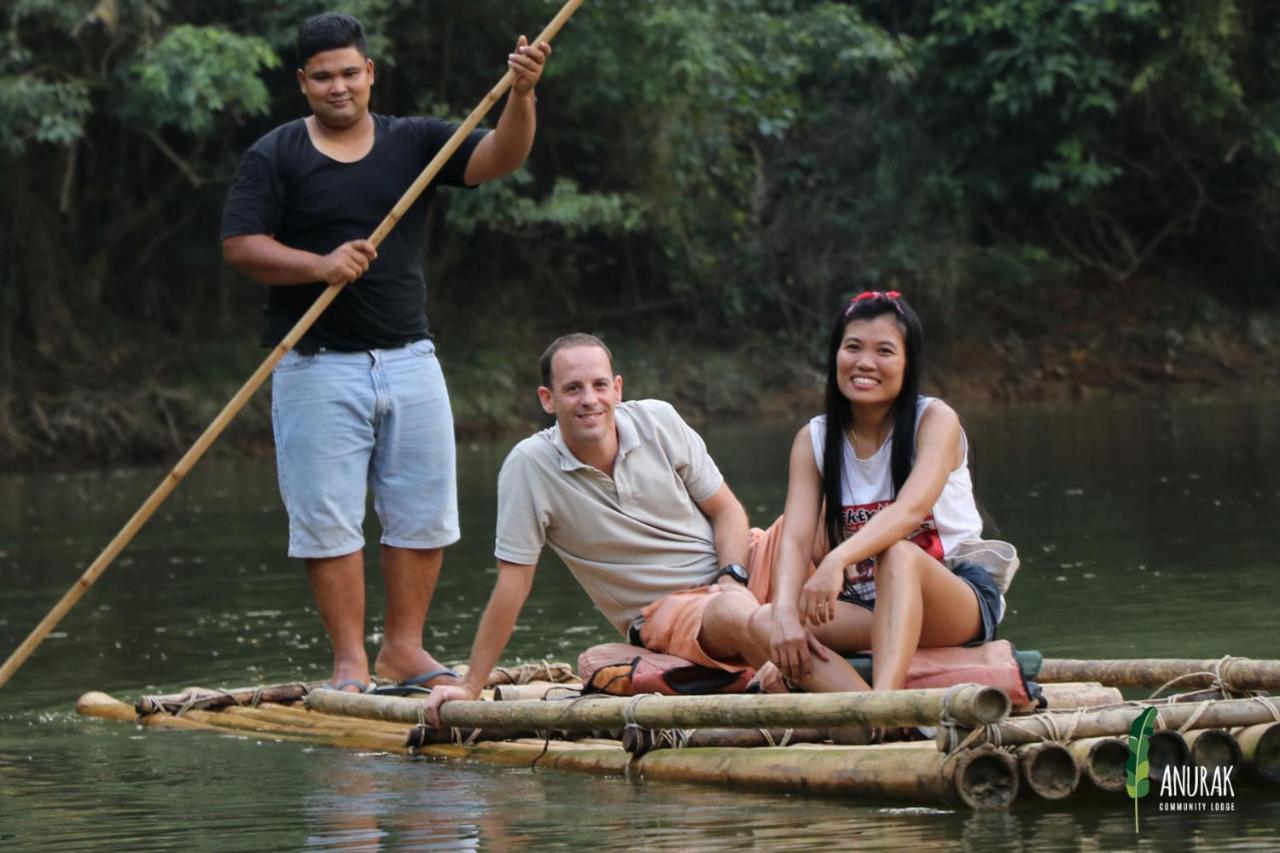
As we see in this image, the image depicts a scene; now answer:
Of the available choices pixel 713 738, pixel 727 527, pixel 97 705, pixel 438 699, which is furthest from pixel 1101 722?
pixel 97 705

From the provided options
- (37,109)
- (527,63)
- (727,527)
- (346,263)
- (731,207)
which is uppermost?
(37,109)

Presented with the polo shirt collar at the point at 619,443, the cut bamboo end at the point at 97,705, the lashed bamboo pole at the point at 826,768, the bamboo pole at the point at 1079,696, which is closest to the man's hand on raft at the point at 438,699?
the lashed bamboo pole at the point at 826,768

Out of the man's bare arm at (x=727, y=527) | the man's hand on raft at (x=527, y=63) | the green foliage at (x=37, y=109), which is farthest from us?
the green foliage at (x=37, y=109)

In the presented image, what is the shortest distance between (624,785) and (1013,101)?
51.2 ft

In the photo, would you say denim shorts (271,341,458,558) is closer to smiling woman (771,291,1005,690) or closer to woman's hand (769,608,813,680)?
smiling woman (771,291,1005,690)

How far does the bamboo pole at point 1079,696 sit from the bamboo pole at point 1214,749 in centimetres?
68

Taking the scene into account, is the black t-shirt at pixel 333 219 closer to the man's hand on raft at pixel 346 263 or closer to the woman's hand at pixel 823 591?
the man's hand on raft at pixel 346 263

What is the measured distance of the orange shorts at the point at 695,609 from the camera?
16.8 feet

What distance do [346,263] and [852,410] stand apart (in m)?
1.45

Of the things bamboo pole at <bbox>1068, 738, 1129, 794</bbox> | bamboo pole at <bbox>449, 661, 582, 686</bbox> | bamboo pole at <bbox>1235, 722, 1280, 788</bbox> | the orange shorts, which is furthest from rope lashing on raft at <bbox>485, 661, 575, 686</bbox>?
bamboo pole at <bbox>1235, 722, 1280, 788</bbox>

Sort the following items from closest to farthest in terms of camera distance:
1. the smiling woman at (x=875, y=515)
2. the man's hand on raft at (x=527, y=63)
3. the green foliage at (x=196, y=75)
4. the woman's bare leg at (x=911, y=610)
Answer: the woman's bare leg at (x=911, y=610) → the smiling woman at (x=875, y=515) → the man's hand on raft at (x=527, y=63) → the green foliage at (x=196, y=75)

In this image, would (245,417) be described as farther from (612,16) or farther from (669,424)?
(669,424)

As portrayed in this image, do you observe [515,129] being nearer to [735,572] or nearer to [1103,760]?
[735,572]

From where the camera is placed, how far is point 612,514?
5.32 m
